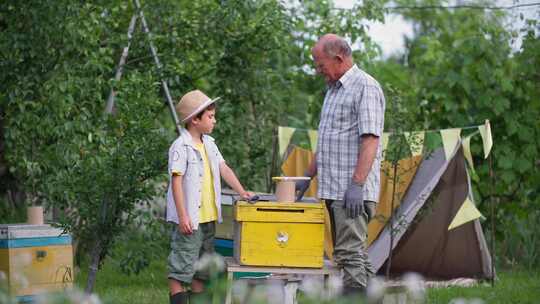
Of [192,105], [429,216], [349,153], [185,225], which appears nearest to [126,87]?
[192,105]

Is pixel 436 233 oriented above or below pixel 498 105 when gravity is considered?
below

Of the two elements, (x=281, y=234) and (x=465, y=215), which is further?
(x=465, y=215)

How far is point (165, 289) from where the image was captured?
22.3ft

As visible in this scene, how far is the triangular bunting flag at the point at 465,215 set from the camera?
683 cm

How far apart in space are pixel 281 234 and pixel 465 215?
2419 millimetres

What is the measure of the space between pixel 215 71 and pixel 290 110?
1.01m

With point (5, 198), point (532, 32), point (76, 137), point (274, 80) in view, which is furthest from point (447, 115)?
point (5, 198)

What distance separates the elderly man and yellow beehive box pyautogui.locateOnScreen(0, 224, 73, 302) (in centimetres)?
171

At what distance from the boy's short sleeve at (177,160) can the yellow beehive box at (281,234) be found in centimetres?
37

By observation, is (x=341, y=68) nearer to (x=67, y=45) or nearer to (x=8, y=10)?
(x=67, y=45)

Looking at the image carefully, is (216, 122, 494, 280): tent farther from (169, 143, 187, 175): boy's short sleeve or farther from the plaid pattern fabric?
(169, 143, 187, 175): boy's short sleeve

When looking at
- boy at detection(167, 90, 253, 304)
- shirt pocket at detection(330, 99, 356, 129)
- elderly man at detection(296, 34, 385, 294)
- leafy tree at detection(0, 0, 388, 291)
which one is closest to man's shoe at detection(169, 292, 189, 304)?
boy at detection(167, 90, 253, 304)

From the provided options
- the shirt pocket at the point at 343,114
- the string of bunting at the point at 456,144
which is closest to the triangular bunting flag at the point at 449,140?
the string of bunting at the point at 456,144

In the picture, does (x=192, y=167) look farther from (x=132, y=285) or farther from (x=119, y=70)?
(x=119, y=70)
